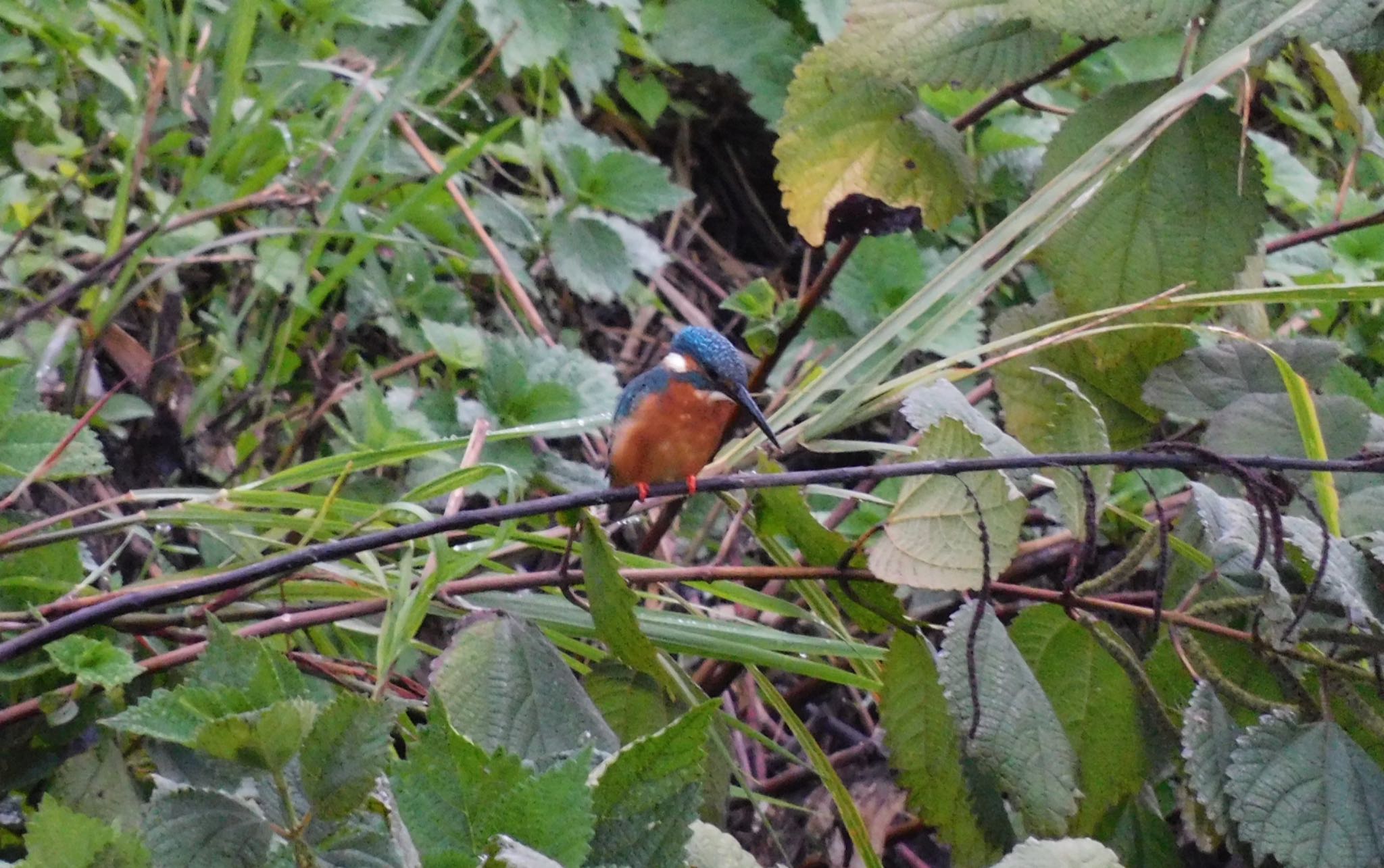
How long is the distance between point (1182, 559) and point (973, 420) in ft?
1.27

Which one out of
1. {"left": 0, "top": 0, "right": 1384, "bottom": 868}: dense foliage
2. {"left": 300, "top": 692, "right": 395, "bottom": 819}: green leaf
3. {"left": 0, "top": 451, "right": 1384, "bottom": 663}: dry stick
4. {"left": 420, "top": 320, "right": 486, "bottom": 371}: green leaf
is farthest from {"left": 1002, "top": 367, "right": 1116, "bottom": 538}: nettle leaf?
{"left": 420, "top": 320, "right": 486, "bottom": 371}: green leaf

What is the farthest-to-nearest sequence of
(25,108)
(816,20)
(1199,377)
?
(816,20)
(25,108)
(1199,377)

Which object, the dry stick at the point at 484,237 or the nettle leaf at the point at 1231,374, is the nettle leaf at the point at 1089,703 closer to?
the nettle leaf at the point at 1231,374

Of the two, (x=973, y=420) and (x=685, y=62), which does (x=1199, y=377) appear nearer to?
(x=973, y=420)

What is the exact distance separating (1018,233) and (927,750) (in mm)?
691

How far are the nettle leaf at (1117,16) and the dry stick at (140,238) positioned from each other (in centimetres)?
147

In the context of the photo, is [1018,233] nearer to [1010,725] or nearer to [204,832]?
[1010,725]

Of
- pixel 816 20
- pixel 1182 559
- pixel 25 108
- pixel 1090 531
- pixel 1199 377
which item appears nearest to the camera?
pixel 1090 531

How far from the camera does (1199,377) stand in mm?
1903

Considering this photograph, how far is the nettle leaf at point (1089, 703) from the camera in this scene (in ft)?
5.24

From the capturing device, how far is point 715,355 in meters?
2.42

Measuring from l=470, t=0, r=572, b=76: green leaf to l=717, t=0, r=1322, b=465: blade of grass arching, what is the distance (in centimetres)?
189

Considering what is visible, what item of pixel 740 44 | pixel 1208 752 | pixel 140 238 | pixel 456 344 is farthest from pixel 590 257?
pixel 1208 752

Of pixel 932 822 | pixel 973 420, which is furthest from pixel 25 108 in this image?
pixel 932 822
